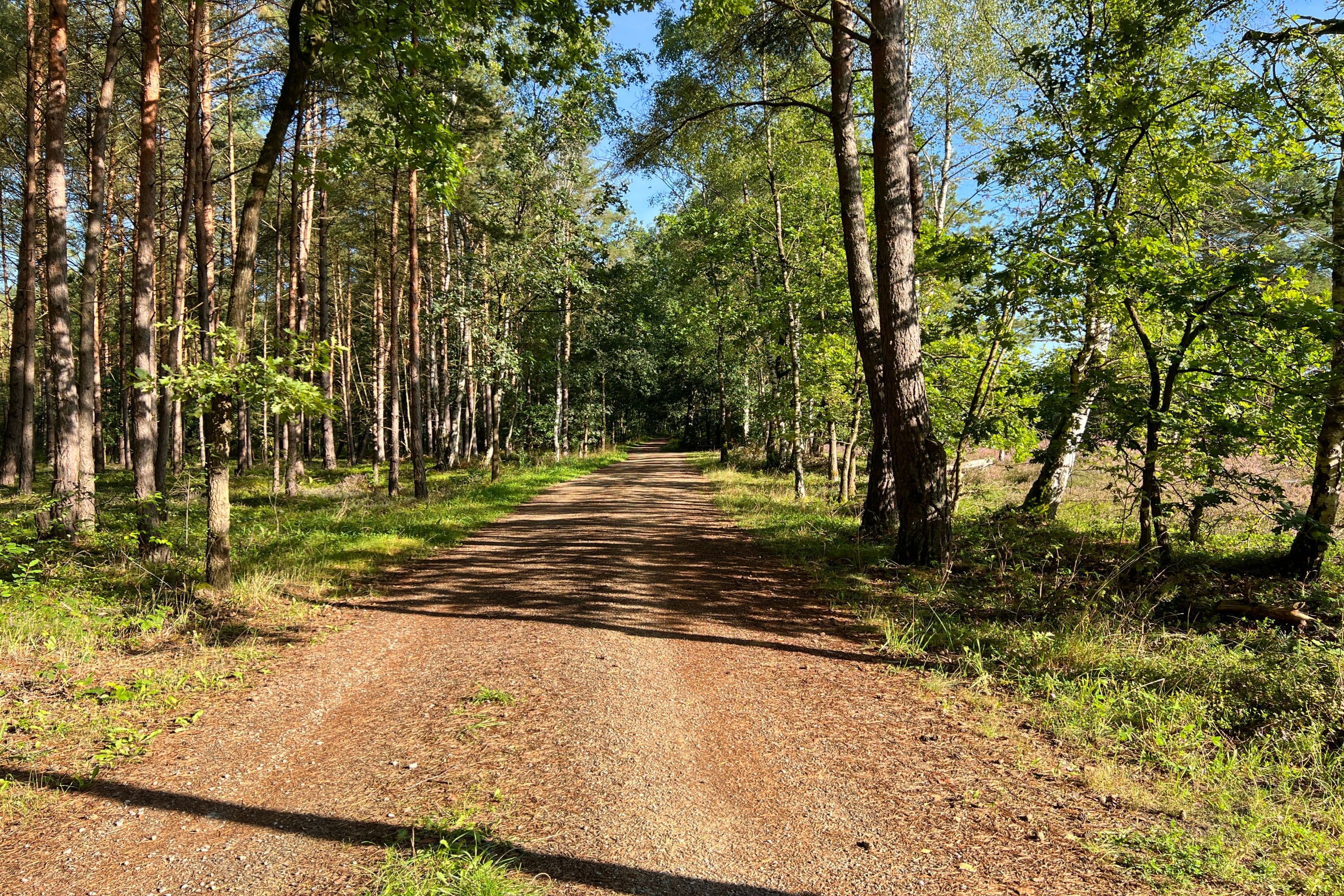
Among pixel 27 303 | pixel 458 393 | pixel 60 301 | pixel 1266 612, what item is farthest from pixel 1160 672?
pixel 458 393

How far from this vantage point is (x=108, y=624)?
5.71 m

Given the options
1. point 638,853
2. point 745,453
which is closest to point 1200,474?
point 638,853

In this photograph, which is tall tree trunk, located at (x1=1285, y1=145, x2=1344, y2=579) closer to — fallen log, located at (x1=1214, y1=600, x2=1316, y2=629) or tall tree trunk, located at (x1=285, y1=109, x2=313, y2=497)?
fallen log, located at (x1=1214, y1=600, x2=1316, y2=629)

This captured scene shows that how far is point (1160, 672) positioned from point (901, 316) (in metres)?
4.91

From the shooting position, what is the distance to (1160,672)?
15.7 ft

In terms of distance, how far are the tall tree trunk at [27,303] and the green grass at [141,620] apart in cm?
579

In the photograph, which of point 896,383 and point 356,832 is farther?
point 896,383

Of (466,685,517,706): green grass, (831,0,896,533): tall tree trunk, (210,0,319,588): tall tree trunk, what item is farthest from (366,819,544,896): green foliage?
(831,0,896,533): tall tree trunk

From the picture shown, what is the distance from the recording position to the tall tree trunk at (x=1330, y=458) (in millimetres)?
6855

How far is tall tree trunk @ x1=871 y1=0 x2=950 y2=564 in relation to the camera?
26.5 ft

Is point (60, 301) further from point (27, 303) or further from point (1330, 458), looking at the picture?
point (1330, 458)

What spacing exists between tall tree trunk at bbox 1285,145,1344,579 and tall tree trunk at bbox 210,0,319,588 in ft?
36.2

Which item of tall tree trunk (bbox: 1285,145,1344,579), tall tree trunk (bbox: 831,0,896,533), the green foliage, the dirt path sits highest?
tall tree trunk (bbox: 831,0,896,533)

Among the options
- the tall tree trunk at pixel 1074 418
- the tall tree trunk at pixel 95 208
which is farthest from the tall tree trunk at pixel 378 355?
the tall tree trunk at pixel 1074 418
